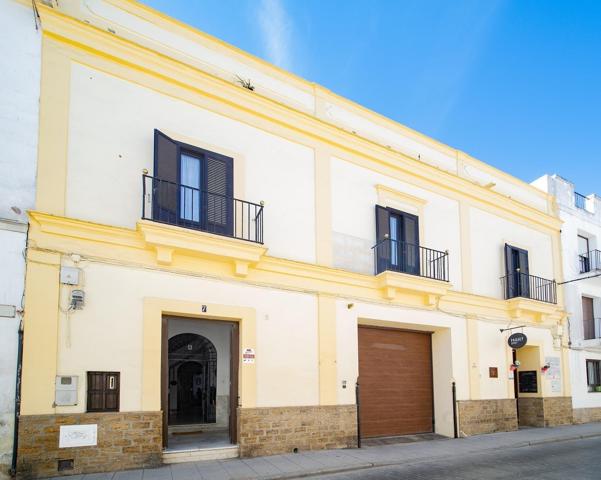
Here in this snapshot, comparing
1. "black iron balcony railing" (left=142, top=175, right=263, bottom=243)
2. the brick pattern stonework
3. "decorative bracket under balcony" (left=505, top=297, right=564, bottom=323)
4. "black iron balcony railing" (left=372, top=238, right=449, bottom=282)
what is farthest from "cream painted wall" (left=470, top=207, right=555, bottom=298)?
the brick pattern stonework

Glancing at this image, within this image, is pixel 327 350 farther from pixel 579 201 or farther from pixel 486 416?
pixel 579 201

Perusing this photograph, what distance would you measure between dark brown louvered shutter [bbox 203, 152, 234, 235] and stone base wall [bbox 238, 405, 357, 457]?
3.79 m

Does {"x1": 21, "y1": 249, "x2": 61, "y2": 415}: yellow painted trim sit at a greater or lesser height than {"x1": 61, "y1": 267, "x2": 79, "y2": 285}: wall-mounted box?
lesser

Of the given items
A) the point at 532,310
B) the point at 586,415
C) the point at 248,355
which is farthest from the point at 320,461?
the point at 586,415

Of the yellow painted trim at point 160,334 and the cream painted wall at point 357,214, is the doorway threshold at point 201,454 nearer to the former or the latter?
the yellow painted trim at point 160,334

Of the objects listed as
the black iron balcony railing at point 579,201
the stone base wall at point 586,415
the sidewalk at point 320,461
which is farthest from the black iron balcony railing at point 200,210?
the black iron balcony railing at point 579,201

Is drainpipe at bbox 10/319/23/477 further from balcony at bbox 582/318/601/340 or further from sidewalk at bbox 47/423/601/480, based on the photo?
balcony at bbox 582/318/601/340

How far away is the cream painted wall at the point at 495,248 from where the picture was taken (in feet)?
52.2

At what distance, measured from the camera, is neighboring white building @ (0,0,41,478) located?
25.4ft

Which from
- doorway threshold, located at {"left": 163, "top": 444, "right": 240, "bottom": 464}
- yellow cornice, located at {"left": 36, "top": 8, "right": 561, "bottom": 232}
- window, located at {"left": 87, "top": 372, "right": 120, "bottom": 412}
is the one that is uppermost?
yellow cornice, located at {"left": 36, "top": 8, "right": 561, "bottom": 232}

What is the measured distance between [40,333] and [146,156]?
3.78 metres

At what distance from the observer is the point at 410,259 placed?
13750 millimetres

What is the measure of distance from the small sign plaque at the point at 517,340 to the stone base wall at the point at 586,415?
4.77 metres

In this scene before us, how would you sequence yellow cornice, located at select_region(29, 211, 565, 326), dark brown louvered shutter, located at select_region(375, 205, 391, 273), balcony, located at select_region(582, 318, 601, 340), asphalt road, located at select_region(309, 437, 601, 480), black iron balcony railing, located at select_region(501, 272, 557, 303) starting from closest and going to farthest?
yellow cornice, located at select_region(29, 211, 565, 326) < asphalt road, located at select_region(309, 437, 601, 480) < dark brown louvered shutter, located at select_region(375, 205, 391, 273) < black iron balcony railing, located at select_region(501, 272, 557, 303) < balcony, located at select_region(582, 318, 601, 340)
